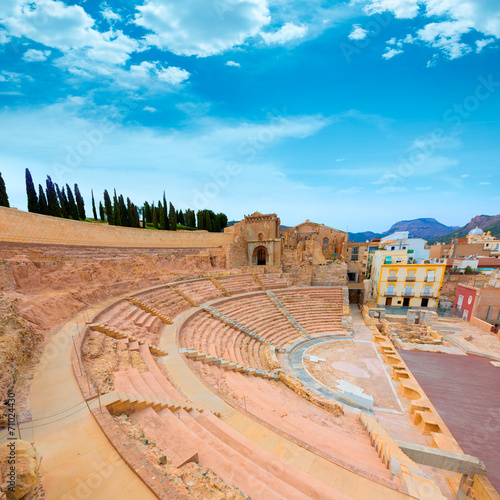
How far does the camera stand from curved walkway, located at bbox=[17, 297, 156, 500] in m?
3.32

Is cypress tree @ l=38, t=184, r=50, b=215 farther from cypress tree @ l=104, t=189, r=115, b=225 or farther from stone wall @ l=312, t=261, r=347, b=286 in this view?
stone wall @ l=312, t=261, r=347, b=286

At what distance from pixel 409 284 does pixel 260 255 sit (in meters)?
18.2

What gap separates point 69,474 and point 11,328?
256 inches

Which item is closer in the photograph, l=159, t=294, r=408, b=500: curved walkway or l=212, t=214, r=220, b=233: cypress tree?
l=159, t=294, r=408, b=500: curved walkway

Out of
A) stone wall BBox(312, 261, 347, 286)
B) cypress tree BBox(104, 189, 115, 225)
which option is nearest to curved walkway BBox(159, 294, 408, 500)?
stone wall BBox(312, 261, 347, 286)

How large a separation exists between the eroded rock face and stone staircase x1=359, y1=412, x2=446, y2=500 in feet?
21.6

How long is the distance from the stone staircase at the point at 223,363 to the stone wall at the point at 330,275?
1571 cm

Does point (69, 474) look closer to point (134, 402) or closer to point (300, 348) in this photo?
point (134, 402)

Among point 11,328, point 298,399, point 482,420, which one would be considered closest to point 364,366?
point 482,420

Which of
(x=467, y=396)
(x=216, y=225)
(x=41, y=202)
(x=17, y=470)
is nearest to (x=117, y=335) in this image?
(x=17, y=470)

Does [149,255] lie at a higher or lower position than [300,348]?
higher

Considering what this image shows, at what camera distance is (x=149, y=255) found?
2069 centimetres

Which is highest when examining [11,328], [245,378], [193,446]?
→ [11,328]

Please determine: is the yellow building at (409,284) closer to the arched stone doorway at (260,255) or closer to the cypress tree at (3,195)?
the arched stone doorway at (260,255)
